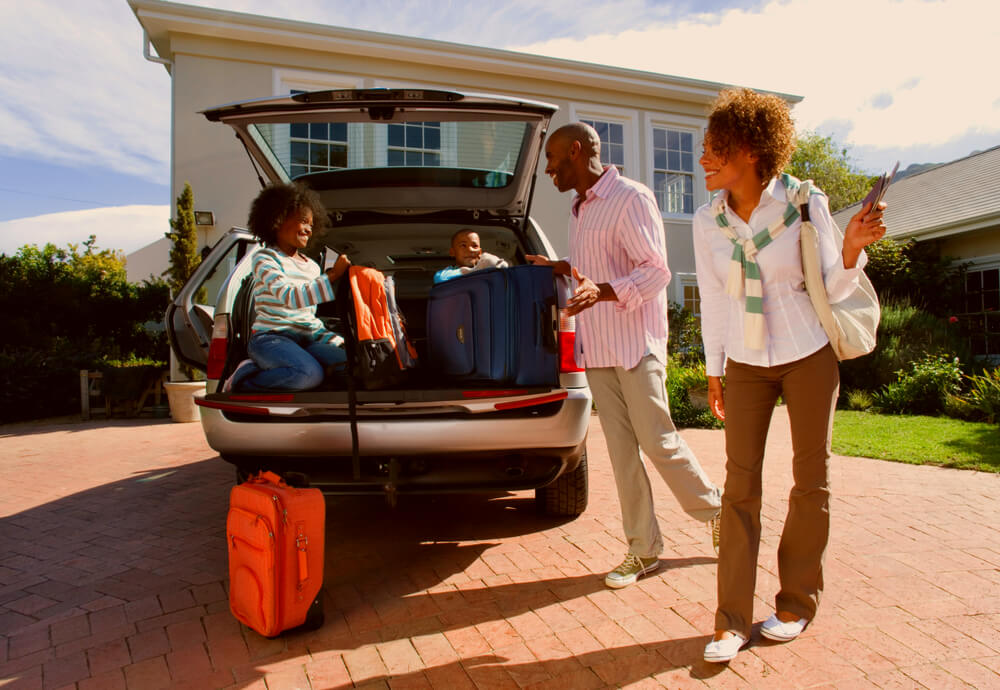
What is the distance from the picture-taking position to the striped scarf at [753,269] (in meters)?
2.26

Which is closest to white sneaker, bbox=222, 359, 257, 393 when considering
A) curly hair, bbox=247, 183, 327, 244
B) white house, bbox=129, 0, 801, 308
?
curly hair, bbox=247, 183, 327, 244

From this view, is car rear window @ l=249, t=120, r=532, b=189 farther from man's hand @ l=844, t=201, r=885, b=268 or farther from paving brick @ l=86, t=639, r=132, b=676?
paving brick @ l=86, t=639, r=132, b=676

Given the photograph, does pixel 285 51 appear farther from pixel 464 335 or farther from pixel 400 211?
pixel 464 335

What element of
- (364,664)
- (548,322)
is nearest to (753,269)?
(548,322)

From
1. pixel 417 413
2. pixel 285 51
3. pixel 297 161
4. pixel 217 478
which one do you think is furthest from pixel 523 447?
pixel 285 51

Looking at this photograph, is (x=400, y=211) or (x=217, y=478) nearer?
(x=400, y=211)

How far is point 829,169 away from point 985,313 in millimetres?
19730

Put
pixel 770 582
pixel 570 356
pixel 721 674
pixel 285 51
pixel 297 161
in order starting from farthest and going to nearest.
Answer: pixel 285 51 < pixel 297 161 < pixel 570 356 < pixel 770 582 < pixel 721 674

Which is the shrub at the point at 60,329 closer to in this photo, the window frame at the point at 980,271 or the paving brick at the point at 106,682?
the paving brick at the point at 106,682

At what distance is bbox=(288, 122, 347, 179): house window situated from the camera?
402 centimetres

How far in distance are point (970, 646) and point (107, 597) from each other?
137 inches

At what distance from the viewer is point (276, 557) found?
244 centimetres

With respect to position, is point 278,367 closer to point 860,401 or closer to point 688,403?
point 688,403

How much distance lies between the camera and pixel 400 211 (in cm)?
437
